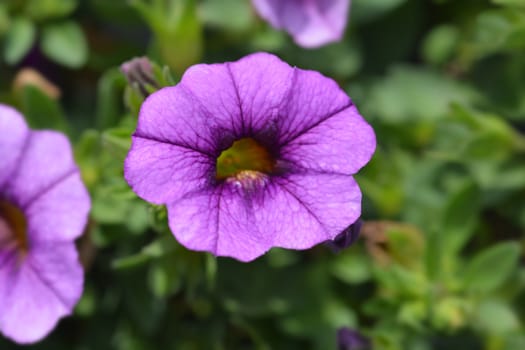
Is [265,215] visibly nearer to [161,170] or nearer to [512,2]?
[161,170]

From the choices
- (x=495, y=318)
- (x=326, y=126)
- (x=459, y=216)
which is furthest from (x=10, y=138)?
(x=495, y=318)

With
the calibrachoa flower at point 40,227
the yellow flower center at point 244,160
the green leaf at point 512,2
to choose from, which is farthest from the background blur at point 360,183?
the yellow flower center at point 244,160

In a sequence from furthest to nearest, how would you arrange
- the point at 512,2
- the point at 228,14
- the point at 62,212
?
1. the point at 228,14
2. the point at 512,2
3. the point at 62,212

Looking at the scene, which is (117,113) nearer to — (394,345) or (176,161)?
(176,161)

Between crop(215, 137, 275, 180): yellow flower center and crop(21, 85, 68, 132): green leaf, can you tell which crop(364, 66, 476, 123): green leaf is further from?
crop(21, 85, 68, 132): green leaf

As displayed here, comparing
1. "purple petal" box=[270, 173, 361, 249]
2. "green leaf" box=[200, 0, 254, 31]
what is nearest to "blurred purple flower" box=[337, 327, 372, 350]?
"purple petal" box=[270, 173, 361, 249]

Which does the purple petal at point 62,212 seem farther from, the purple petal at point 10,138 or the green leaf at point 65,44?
the green leaf at point 65,44
